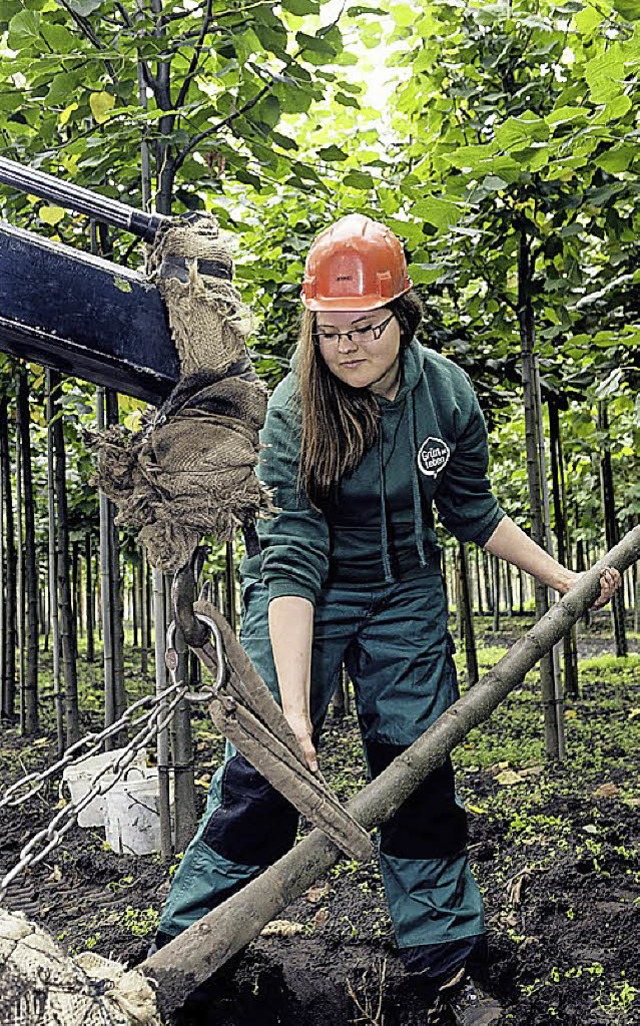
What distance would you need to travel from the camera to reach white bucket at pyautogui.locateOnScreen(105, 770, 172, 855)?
12.5 feet

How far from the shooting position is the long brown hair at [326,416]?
7.24ft

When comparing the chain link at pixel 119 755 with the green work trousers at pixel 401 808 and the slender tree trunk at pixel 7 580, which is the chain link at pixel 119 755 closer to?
the green work trousers at pixel 401 808

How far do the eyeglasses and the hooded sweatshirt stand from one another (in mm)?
198

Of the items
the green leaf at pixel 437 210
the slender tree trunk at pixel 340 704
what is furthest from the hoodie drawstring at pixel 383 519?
the slender tree trunk at pixel 340 704

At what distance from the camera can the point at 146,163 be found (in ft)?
10.7

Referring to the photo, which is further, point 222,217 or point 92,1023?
point 222,217

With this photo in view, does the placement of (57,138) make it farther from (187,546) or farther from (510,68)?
(187,546)

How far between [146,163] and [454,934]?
2.54 metres

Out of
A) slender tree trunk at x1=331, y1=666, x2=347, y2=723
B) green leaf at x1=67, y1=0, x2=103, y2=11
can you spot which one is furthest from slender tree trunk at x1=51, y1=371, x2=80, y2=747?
green leaf at x1=67, y1=0, x2=103, y2=11

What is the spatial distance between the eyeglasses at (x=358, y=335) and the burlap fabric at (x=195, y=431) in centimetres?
84

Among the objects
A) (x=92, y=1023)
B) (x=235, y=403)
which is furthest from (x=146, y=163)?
(x=92, y=1023)

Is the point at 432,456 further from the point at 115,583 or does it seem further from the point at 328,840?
the point at 115,583

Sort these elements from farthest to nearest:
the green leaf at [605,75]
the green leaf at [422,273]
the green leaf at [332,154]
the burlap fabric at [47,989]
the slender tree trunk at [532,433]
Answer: the slender tree trunk at [532,433]
the green leaf at [422,273]
the green leaf at [332,154]
the green leaf at [605,75]
the burlap fabric at [47,989]

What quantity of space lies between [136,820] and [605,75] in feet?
Result: 9.94
